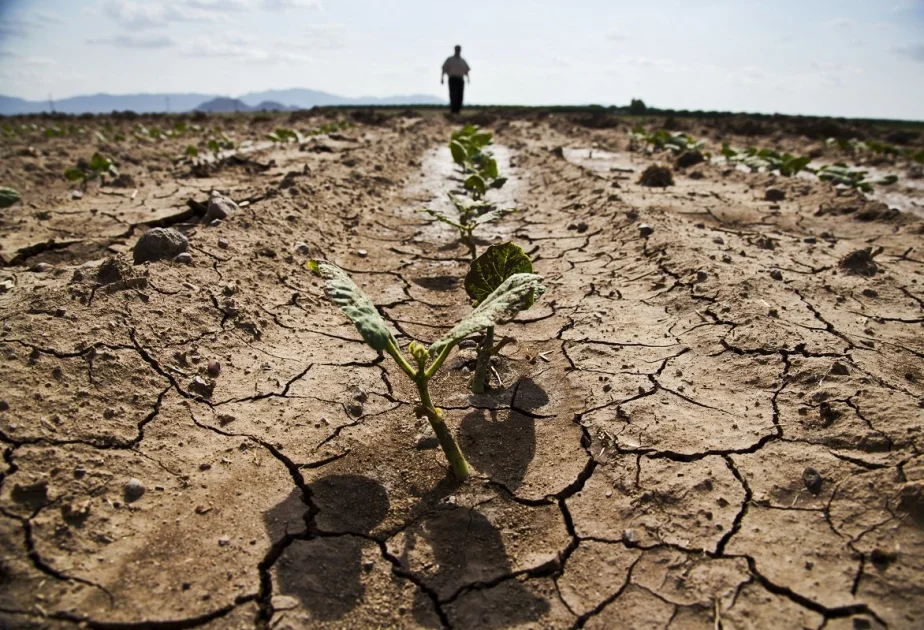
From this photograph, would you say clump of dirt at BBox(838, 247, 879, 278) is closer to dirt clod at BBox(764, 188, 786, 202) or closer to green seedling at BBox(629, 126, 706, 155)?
dirt clod at BBox(764, 188, 786, 202)

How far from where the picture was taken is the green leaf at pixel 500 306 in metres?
1.93

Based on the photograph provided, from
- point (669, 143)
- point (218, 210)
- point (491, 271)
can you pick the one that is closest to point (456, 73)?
point (669, 143)

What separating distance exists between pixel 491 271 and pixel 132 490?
156cm

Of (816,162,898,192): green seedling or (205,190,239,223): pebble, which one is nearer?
(205,190,239,223): pebble

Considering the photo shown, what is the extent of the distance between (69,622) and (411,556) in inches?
35.7

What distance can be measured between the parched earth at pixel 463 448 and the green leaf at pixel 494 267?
18.3 inches

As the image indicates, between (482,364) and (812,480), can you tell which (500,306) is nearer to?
(482,364)

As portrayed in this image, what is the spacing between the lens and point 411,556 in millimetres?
1884

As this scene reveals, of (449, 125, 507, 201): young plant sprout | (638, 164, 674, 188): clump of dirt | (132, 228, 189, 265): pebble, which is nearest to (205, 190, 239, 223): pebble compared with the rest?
(132, 228, 189, 265): pebble

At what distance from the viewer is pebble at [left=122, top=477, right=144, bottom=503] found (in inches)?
75.7

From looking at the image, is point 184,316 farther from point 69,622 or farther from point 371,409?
point 69,622

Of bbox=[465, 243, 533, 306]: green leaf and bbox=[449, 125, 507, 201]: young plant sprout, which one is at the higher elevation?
bbox=[449, 125, 507, 201]: young plant sprout

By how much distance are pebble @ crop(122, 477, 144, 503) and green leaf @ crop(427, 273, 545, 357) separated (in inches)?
40.6

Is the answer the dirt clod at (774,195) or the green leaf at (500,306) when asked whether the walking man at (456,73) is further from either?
the green leaf at (500,306)
